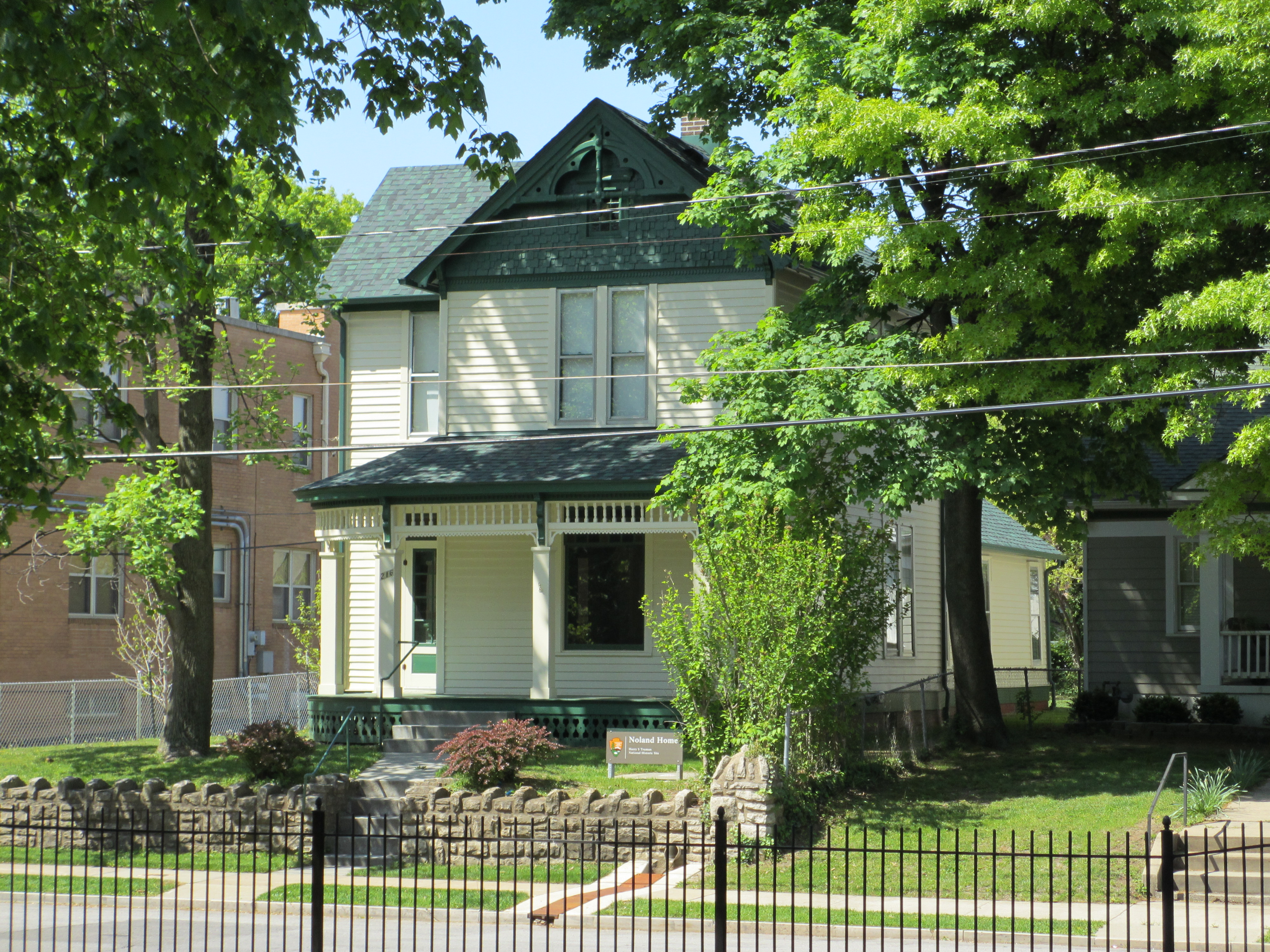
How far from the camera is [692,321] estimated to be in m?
23.1

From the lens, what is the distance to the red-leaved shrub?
57.3ft

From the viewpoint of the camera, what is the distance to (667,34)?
2214 centimetres

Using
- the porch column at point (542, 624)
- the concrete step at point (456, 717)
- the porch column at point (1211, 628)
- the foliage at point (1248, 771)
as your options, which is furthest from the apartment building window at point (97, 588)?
the foliage at point (1248, 771)

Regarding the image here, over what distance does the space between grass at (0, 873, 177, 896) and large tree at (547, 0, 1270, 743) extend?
9.06 meters

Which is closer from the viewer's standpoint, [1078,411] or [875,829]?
[875,829]

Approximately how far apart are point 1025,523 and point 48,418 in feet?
43.3

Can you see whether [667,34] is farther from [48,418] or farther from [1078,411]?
[48,418]

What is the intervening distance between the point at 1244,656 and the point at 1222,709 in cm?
127

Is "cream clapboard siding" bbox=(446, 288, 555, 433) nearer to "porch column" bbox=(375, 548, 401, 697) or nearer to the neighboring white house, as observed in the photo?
the neighboring white house

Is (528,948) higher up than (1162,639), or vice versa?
(1162,639)


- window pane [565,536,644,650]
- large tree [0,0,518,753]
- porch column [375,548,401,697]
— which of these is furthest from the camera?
window pane [565,536,644,650]

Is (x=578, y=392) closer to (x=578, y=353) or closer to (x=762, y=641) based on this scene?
(x=578, y=353)

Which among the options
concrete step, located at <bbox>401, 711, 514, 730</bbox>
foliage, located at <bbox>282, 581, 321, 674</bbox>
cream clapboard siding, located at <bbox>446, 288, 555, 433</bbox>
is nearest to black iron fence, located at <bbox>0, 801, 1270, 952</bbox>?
concrete step, located at <bbox>401, 711, 514, 730</bbox>

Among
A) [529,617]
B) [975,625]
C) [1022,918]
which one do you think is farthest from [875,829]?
[529,617]
